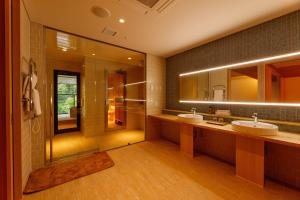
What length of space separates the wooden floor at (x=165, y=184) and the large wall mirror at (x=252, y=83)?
4.11 feet

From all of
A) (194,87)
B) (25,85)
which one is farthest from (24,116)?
(194,87)

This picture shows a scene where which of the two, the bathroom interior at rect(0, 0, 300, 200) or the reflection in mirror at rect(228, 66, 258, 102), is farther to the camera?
the reflection in mirror at rect(228, 66, 258, 102)

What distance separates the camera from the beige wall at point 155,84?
3807 mm

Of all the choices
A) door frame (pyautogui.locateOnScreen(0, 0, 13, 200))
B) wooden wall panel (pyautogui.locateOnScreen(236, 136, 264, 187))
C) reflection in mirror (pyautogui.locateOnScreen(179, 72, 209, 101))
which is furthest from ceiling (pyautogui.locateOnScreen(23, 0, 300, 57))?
wooden wall panel (pyautogui.locateOnScreen(236, 136, 264, 187))

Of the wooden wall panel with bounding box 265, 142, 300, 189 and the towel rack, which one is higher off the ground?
the towel rack

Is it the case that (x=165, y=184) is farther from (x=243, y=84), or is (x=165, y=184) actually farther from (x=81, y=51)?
(x=81, y=51)

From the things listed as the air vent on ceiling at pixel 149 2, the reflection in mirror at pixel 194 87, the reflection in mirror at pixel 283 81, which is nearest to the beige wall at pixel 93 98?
the reflection in mirror at pixel 194 87

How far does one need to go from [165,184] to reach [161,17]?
2.44 m

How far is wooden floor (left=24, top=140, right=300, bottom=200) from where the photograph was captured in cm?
174

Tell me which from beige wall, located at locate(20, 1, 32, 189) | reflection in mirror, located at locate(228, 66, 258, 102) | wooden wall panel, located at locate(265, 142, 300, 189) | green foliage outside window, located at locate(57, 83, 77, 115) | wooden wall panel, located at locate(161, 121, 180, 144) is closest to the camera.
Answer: beige wall, located at locate(20, 1, 32, 189)

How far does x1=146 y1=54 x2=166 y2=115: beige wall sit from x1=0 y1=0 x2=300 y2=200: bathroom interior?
0.08 meters

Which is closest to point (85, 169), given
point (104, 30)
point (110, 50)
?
point (104, 30)

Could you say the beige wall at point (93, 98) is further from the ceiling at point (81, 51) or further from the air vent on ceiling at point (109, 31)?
the air vent on ceiling at point (109, 31)

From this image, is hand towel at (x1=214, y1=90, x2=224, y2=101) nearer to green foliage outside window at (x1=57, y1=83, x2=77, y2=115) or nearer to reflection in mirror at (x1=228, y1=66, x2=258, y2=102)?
reflection in mirror at (x1=228, y1=66, x2=258, y2=102)
